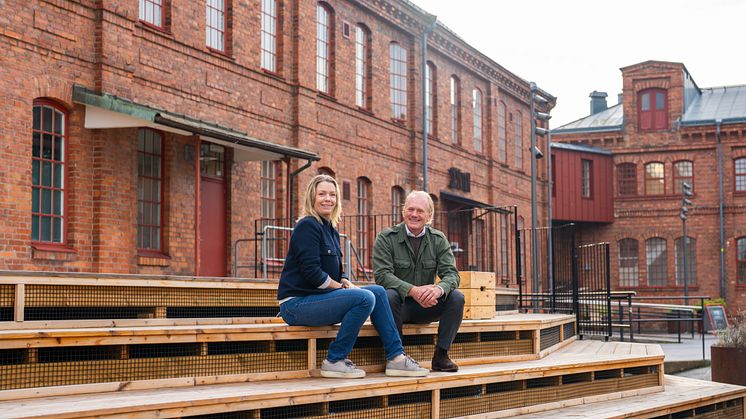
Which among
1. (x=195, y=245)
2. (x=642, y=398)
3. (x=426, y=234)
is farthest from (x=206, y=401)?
(x=195, y=245)

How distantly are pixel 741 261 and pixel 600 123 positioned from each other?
32.3ft

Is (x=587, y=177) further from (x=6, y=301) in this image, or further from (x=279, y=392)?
(x=279, y=392)

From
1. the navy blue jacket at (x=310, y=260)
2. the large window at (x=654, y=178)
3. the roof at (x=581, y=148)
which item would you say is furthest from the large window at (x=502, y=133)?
the navy blue jacket at (x=310, y=260)

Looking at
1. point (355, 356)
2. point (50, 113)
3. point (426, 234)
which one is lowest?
point (355, 356)

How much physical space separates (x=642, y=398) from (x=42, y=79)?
8607mm

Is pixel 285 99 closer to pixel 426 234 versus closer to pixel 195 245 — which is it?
pixel 195 245

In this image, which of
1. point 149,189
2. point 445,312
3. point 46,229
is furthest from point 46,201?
point 445,312

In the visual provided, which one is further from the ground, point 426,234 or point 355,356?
point 426,234

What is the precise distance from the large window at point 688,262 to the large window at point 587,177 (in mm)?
4701

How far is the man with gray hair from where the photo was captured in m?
8.08

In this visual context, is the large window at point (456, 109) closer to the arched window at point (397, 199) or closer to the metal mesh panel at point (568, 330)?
the arched window at point (397, 199)

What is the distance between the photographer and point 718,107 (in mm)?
45531

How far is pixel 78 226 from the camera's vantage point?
13.1m

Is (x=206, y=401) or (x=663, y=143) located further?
(x=663, y=143)
